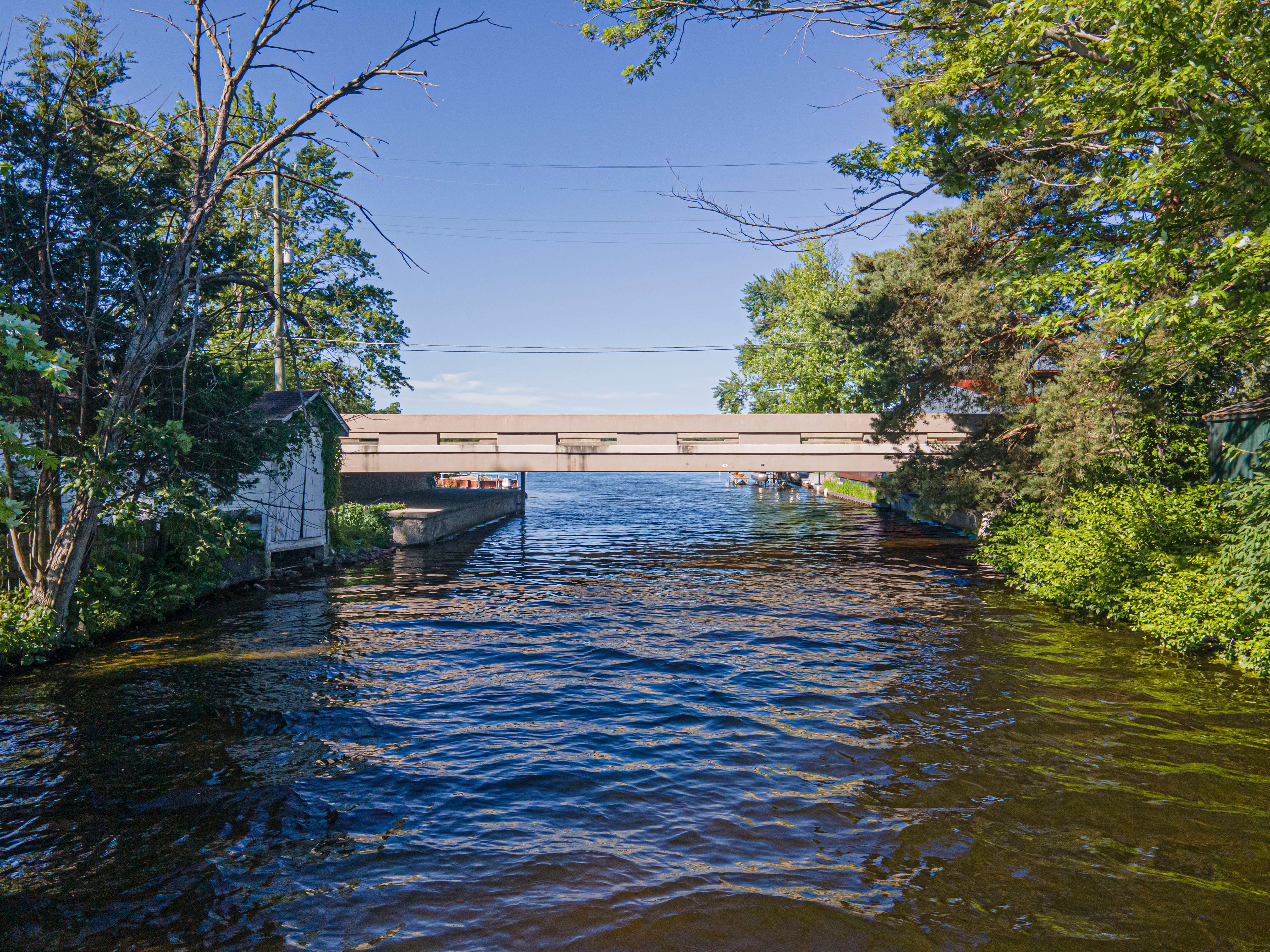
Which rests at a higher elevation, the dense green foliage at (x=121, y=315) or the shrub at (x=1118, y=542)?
the dense green foliage at (x=121, y=315)

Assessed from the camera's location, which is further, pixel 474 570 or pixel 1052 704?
pixel 474 570

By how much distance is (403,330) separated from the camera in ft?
109

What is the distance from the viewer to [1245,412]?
14.6 m

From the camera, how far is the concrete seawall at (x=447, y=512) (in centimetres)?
3325

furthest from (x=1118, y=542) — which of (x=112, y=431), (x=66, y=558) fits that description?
(x=66, y=558)

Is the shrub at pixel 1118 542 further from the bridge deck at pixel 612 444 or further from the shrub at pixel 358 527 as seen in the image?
the shrub at pixel 358 527

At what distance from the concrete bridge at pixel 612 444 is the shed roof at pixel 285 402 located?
737 centimetres

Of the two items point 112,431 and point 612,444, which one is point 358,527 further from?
point 112,431

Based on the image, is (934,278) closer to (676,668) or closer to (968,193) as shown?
(968,193)

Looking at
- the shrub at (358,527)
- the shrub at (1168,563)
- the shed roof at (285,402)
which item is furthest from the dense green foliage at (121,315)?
the shrub at (1168,563)

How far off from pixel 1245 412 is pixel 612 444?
22.7 metres

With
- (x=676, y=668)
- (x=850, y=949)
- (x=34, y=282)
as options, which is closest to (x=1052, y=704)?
(x=676, y=668)

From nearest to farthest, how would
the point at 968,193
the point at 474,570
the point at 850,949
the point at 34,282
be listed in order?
the point at 850,949, the point at 34,282, the point at 968,193, the point at 474,570

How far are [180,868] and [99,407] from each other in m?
10.9
